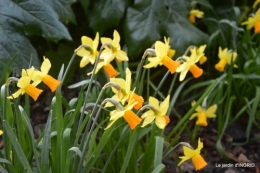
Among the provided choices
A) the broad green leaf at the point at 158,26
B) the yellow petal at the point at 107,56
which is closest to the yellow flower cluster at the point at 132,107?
the yellow petal at the point at 107,56

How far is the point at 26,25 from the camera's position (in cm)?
131

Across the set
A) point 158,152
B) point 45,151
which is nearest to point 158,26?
point 158,152

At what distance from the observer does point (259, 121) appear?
1.64m

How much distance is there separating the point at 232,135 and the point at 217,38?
19.3 inches

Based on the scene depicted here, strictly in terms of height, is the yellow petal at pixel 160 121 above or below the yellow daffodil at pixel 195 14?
above

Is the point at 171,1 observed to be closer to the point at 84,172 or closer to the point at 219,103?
the point at 219,103

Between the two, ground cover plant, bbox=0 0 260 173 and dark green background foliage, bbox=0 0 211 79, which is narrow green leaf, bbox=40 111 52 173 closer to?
ground cover plant, bbox=0 0 260 173

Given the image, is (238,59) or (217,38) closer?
(238,59)

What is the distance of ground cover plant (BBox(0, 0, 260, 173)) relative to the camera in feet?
3.17

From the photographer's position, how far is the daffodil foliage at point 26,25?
1.25 m

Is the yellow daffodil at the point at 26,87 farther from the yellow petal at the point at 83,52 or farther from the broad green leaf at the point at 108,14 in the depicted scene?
the broad green leaf at the point at 108,14

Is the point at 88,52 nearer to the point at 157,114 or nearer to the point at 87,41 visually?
the point at 87,41

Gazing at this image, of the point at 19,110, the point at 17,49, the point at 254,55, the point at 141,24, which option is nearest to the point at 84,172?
the point at 19,110

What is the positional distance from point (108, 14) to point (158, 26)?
22 cm
